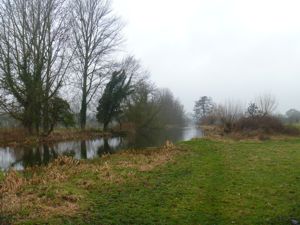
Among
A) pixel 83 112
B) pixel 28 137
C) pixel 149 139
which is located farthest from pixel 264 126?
pixel 83 112

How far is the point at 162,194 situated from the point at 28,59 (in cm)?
2204

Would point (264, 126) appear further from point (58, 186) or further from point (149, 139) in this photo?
point (58, 186)

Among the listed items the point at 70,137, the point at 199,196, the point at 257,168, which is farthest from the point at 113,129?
the point at 199,196

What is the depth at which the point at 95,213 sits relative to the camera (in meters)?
6.85

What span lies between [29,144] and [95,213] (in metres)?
18.8

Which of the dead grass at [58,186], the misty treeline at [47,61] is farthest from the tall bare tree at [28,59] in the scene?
the dead grass at [58,186]

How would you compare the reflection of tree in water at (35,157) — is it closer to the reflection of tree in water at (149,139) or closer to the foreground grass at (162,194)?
the foreground grass at (162,194)

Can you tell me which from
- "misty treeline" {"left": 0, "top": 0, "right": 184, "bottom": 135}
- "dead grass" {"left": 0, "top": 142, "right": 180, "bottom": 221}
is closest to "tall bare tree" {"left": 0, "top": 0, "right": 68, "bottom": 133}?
"misty treeline" {"left": 0, "top": 0, "right": 184, "bottom": 135}

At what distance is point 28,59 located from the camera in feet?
89.4

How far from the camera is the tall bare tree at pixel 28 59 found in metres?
26.6

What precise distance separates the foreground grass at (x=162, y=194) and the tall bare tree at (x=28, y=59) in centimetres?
1549

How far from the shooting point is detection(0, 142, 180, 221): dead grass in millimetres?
6754

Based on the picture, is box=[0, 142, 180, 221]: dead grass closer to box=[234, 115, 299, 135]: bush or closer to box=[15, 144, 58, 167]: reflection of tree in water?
box=[15, 144, 58, 167]: reflection of tree in water

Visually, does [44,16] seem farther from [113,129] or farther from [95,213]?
[95,213]
